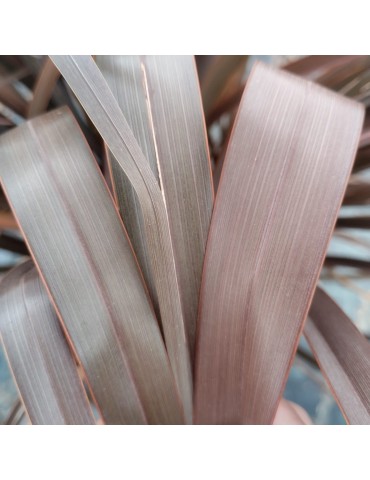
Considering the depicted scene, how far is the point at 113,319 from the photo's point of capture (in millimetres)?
286

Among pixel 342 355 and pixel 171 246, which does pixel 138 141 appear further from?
pixel 342 355

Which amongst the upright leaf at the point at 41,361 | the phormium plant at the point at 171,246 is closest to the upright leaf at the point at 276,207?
the phormium plant at the point at 171,246

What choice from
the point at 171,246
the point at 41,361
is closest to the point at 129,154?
the point at 171,246

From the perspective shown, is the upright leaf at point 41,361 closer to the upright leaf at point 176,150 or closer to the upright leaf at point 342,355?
the upright leaf at point 176,150

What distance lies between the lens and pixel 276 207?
0.89 feet

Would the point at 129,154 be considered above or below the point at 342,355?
above

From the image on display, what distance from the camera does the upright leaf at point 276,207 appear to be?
10.5 inches

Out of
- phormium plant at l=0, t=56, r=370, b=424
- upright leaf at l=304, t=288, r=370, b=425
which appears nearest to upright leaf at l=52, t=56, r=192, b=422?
phormium plant at l=0, t=56, r=370, b=424

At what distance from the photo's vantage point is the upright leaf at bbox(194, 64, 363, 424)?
0.27 m
